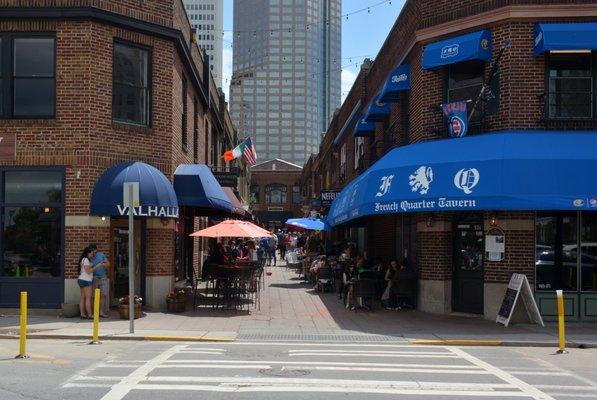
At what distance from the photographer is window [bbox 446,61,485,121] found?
1561 cm

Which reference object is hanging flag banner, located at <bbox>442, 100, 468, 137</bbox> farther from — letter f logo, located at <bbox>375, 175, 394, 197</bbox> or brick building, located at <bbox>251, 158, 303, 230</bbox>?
brick building, located at <bbox>251, 158, 303, 230</bbox>

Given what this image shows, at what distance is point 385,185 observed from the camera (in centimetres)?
1524

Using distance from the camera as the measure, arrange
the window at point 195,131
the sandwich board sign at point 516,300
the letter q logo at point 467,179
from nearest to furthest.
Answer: the letter q logo at point 467,179 < the sandwich board sign at point 516,300 < the window at point 195,131

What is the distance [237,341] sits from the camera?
40.9 ft

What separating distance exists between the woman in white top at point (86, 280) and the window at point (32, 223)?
1.11 metres

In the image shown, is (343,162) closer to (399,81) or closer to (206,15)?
(399,81)

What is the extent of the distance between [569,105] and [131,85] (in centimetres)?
1035

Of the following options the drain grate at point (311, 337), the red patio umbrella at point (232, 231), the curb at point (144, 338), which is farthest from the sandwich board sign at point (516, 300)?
the red patio umbrella at point (232, 231)

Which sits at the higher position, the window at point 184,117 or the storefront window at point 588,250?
the window at point 184,117

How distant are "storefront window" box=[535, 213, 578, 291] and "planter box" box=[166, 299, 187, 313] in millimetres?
8392

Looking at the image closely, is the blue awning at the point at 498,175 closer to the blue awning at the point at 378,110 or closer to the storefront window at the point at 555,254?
the storefront window at the point at 555,254

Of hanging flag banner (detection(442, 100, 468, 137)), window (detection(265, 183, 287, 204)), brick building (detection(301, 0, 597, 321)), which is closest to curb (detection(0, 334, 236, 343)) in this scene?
brick building (detection(301, 0, 597, 321))

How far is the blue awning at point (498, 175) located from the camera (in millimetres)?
13219

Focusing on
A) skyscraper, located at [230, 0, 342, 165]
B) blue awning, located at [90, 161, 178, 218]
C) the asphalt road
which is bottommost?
the asphalt road
